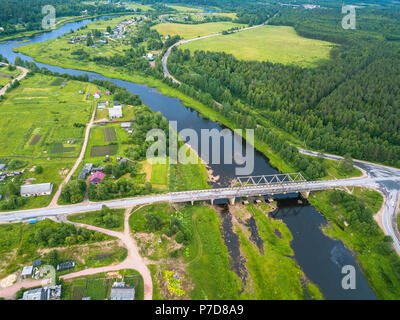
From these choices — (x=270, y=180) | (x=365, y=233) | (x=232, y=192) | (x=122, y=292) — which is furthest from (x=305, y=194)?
(x=122, y=292)

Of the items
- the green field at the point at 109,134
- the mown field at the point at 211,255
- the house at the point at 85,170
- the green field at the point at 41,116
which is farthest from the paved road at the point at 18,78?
the mown field at the point at 211,255

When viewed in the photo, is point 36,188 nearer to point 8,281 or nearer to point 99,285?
point 8,281

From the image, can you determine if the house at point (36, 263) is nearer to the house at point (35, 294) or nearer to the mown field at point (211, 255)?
the house at point (35, 294)

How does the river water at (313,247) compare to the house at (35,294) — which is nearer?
the house at (35,294)

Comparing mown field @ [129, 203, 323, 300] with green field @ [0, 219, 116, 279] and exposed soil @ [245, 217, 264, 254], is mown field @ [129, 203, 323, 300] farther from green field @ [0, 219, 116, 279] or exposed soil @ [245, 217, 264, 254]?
green field @ [0, 219, 116, 279]

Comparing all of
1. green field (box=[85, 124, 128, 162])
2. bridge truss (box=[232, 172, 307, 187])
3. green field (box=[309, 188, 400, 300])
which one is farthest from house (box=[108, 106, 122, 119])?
green field (box=[309, 188, 400, 300])

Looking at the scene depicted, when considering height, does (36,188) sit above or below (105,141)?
below

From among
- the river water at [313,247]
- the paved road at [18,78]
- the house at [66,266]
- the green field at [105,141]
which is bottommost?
the river water at [313,247]
